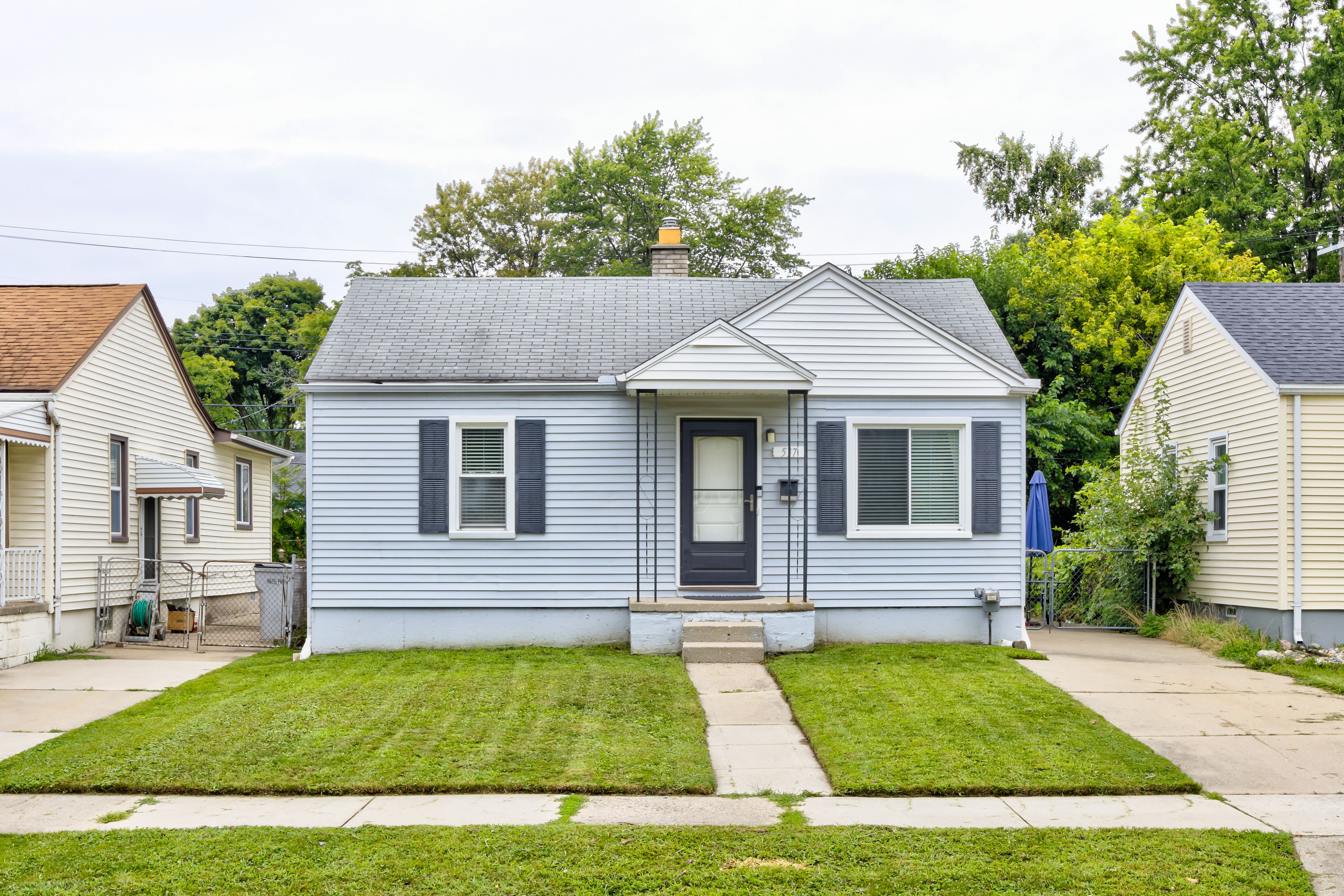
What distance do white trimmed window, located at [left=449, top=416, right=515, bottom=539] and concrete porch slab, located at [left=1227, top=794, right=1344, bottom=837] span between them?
26.0 ft

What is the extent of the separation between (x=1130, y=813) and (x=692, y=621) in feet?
19.6

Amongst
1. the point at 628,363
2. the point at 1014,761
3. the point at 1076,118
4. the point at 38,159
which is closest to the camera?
the point at 1014,761

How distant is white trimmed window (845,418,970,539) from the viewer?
42.4ft

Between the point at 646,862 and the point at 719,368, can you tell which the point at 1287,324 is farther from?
the point at 646,862

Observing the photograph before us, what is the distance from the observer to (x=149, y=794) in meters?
7.04

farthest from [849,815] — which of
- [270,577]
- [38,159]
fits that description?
[38,159]

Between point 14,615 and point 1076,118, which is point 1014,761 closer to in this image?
point 14,615

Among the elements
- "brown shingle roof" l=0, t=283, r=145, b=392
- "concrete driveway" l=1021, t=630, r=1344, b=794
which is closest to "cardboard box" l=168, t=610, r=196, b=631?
"brown shingle roof" l=0, t=283, r=145, b=392

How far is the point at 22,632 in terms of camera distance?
40.6ft

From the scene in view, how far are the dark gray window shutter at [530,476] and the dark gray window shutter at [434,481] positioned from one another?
773mm

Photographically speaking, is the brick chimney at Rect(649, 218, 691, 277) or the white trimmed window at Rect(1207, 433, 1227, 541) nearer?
the white trimmed window at Rect(1207, 433, 1227, 541)

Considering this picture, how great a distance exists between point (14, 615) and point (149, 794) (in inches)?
255

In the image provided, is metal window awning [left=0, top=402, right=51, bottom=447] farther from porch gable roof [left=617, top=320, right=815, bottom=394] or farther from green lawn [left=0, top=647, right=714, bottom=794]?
porch gable roof [left=617, top=320, right=815, bottom=394]

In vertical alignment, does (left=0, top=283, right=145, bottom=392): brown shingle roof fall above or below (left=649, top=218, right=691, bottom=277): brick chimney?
below
